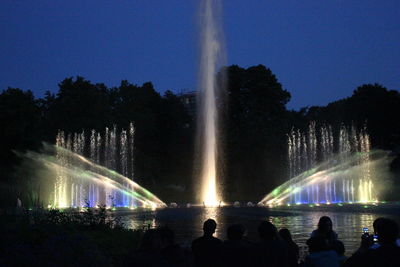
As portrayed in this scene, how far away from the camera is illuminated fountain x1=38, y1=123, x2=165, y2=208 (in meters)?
47.9

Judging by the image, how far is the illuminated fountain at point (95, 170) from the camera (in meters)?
47.9

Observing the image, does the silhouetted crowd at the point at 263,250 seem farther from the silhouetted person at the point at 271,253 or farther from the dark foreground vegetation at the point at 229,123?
the dark foreground vegetation at the point at 229,123

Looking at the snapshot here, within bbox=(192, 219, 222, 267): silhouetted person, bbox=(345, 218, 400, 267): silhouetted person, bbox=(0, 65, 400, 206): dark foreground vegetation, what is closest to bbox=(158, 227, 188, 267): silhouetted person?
bbox=(192, 219, 222, 267): silhouetted person

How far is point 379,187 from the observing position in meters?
57.8

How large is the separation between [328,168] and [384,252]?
5549 cm

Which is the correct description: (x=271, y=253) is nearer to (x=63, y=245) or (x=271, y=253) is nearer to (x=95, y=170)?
(x=63, y=245)

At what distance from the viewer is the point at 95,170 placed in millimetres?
55594

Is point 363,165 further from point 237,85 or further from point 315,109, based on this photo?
point 315,109

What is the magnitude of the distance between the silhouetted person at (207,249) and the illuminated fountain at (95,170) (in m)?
33.7

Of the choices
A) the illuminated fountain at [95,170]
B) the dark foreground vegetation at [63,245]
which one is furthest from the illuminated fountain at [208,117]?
the dark foreground vegetation at [63,245]

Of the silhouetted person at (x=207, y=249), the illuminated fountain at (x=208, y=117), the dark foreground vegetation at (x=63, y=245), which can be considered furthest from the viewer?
the illuminated fountain at (x=208, y=117)

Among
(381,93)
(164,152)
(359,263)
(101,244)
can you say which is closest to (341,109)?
(381,93)

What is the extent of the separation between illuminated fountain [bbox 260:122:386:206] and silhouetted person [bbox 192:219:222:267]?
140ft

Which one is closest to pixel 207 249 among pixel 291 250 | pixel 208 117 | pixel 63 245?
pixel 291 250
